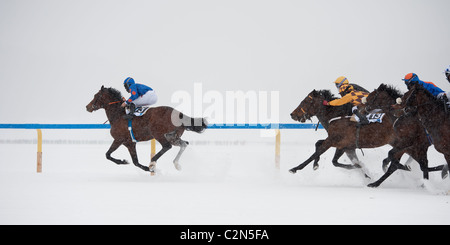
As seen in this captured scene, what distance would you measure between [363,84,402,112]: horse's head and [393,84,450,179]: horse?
2.40ft

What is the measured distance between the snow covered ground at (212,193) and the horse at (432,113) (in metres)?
0.76

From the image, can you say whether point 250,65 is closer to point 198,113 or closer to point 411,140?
point 198,113

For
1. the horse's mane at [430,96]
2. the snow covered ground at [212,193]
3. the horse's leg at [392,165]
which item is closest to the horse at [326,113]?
the snow covered ground at [212,193]

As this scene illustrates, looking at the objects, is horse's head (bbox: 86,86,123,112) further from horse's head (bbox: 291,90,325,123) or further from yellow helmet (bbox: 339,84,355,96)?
yellow helmet (bbox: 339,84,355,96)

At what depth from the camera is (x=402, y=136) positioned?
7586mm

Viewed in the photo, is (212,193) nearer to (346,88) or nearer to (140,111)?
(140,111)

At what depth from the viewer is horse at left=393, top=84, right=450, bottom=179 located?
6637mm

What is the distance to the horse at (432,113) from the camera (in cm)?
664

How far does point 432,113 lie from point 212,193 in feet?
11.1

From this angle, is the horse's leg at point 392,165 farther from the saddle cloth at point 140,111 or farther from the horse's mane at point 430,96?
the saddle cloth at point 140,111

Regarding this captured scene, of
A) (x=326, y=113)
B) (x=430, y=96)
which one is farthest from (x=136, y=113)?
(x=430, y=96)

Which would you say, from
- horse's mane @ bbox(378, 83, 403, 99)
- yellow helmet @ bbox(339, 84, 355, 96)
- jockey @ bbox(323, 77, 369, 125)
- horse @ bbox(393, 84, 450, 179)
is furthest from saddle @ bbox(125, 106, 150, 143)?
horse @ bbox(393, 84, 450, 179)

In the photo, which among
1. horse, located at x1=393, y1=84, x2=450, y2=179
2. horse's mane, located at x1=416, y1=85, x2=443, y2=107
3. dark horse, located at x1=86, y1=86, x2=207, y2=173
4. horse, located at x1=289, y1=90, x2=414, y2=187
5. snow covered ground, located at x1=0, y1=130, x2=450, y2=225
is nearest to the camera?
snow covered ground, located at x1=0, y1=130, x2=450, y2=225

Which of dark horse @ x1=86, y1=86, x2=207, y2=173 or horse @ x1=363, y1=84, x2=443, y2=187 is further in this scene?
dark horse @ x1=86, y1=86, x2=207, y2=173
